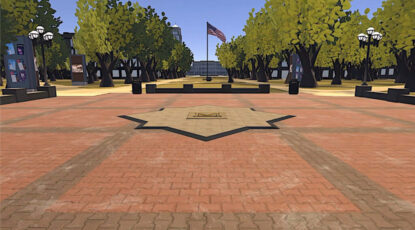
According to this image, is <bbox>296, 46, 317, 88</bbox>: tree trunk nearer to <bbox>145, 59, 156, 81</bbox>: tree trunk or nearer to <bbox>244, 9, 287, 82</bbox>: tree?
<bbox>244, 9, 287, 82</bbox>: tree

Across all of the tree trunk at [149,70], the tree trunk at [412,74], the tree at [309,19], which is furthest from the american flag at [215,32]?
the tree trunk at [412,74]

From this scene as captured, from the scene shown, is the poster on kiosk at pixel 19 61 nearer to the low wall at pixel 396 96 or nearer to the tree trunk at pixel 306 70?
the low wall at pixel 396 96

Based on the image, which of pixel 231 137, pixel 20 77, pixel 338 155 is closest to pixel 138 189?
pixel 231 137

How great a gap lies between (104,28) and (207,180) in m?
32.5

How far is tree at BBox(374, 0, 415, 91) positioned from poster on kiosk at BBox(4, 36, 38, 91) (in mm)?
31763

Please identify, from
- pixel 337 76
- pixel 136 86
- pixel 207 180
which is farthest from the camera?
pixel 337 76

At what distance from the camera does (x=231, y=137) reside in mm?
7098

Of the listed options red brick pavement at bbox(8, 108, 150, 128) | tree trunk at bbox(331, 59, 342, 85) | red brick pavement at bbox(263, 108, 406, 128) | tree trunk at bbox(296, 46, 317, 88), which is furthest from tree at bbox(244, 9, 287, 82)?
red brick pavement at bbox(8, 108, 150, 128)

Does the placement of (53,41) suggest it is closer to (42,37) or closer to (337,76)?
(42,37)

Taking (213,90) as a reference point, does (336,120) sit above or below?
below

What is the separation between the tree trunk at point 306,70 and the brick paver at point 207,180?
76.8 feet

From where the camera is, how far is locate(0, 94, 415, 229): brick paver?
3.19m

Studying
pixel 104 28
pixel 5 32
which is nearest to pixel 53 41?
pixel 104 28

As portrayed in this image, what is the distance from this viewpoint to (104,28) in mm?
31547
